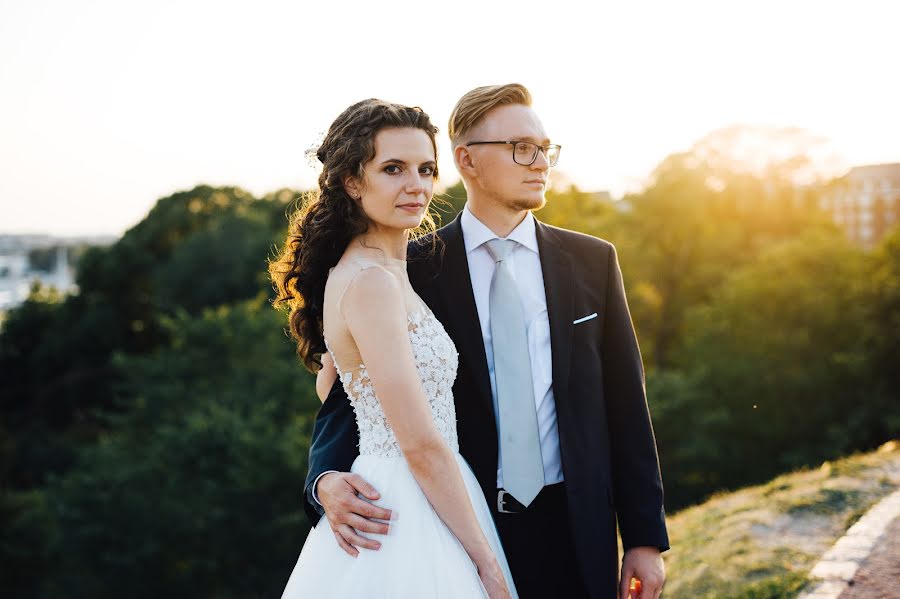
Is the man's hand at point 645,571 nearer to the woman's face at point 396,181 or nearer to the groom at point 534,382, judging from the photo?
the groom at point 534,382

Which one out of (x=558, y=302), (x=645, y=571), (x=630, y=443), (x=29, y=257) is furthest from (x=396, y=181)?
(x=29, y=257)

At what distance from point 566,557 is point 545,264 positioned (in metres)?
1.02

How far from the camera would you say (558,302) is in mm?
2902

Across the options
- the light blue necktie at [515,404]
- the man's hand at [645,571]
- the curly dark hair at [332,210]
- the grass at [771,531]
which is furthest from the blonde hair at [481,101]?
the grass at [771,531]

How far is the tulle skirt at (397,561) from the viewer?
7.62 ft

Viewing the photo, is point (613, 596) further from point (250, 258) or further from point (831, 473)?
point (250, 258)

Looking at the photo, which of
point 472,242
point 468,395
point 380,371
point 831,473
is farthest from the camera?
point 831,473

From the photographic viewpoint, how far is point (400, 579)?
7.64 feet

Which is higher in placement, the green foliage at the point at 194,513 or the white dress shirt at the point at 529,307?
the white dress shirt at the point at 529,307

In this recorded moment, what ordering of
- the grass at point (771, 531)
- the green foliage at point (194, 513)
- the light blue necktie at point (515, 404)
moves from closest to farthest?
the light blue necktie at point (515, 404)
the grass at point (771, 531)
the green foliage at point (194, 513)

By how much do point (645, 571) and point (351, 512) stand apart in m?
1.11

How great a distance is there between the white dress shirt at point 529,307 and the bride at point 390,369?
12.1 inches

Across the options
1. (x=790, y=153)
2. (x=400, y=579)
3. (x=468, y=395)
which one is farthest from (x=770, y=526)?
(x=790, y=153)

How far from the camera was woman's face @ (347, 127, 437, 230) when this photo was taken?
8.07 ft
